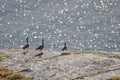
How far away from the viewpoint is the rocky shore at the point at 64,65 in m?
31.5

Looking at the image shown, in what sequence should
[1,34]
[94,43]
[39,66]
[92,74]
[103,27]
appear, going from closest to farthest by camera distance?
[92,74], [39,66], [94,43], [1,34], [103,27]

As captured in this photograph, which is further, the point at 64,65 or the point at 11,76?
the point at 64,65

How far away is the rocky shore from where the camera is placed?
3145 cm

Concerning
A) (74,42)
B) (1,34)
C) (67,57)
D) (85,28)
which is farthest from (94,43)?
(67,57)

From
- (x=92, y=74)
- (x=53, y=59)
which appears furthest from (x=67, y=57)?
(x=92, y=74)

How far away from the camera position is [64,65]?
3353 cm

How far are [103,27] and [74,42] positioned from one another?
1024 inches

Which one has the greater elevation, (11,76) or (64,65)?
(64,65)

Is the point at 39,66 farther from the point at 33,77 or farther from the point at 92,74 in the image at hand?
the point at 92,74

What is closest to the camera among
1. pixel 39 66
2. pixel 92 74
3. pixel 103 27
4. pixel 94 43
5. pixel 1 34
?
pixel 92 74

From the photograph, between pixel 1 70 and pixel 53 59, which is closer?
pixel 1 70

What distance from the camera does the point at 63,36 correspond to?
187m

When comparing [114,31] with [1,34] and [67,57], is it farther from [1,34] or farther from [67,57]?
[67,57]

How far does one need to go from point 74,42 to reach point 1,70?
144706 mm
